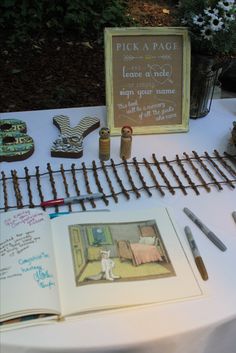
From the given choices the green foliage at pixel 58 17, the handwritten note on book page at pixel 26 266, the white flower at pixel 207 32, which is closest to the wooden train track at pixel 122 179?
the handwritten note on book page at pixel 26 266

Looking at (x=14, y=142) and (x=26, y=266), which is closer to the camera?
(x=26, y=266)

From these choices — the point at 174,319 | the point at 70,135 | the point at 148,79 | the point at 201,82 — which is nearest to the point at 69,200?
the point at 70,135

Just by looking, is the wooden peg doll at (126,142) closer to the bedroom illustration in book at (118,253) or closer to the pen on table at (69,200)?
the pen on table at (69,200)

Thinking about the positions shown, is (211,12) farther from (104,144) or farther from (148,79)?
(104,144)

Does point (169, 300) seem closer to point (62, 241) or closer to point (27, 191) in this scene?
point (62, 241)

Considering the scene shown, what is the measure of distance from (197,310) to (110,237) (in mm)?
225

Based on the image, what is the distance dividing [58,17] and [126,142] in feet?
8.74

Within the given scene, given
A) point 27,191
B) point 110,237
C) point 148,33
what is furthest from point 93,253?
point 148,33

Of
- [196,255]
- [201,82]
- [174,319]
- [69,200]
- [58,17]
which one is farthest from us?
[58,17]

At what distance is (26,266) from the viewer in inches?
29.9

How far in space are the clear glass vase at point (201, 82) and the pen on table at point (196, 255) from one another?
56 centimetres

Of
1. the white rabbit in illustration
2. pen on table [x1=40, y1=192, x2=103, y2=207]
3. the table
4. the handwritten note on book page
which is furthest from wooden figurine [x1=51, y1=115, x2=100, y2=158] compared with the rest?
the white rabbit in illustration

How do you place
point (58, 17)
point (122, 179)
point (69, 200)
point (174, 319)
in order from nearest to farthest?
1. point (174, 319)
2. point (69, 200)
3. point (122, 179)
4. point (58, 17)

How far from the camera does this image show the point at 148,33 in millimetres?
1228
